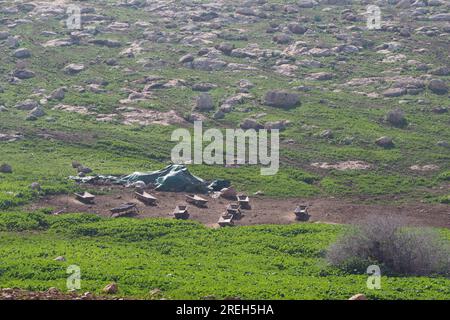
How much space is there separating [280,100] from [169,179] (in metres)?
24.1

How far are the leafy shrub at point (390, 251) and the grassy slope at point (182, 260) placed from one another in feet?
2.93

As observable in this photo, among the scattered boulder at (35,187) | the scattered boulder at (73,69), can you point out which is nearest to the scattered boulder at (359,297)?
the scattered boulder at (35,187)

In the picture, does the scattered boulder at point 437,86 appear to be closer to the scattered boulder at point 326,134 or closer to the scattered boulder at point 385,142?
the scattered boulder at point 385,142

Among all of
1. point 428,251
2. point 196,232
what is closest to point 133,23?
point 196,232

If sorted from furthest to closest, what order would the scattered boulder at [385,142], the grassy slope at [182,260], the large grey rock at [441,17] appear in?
the large grey rock at [441,17] → the scattered boulder at [385,142] → the grassy slope at [182,260]

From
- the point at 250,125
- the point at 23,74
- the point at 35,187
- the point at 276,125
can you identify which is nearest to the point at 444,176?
the point at 276,125

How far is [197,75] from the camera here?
3238 inches

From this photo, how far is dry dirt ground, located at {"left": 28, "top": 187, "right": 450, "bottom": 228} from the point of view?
155ft

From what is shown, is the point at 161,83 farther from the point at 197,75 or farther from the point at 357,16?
the point at 357,16

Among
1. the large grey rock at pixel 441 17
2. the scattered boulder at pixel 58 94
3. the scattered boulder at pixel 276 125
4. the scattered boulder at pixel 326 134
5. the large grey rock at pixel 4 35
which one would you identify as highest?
the large grey rock at pixel 441 17

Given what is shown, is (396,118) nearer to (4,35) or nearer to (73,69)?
(73,69)

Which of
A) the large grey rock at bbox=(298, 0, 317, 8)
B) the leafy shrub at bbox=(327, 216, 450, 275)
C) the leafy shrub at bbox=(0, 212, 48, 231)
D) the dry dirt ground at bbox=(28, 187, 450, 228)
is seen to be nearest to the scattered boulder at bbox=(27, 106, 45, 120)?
the dry dirt ground at bbox=(28, 187, 450, 228)

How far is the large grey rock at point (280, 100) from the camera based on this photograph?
73.8 meters
